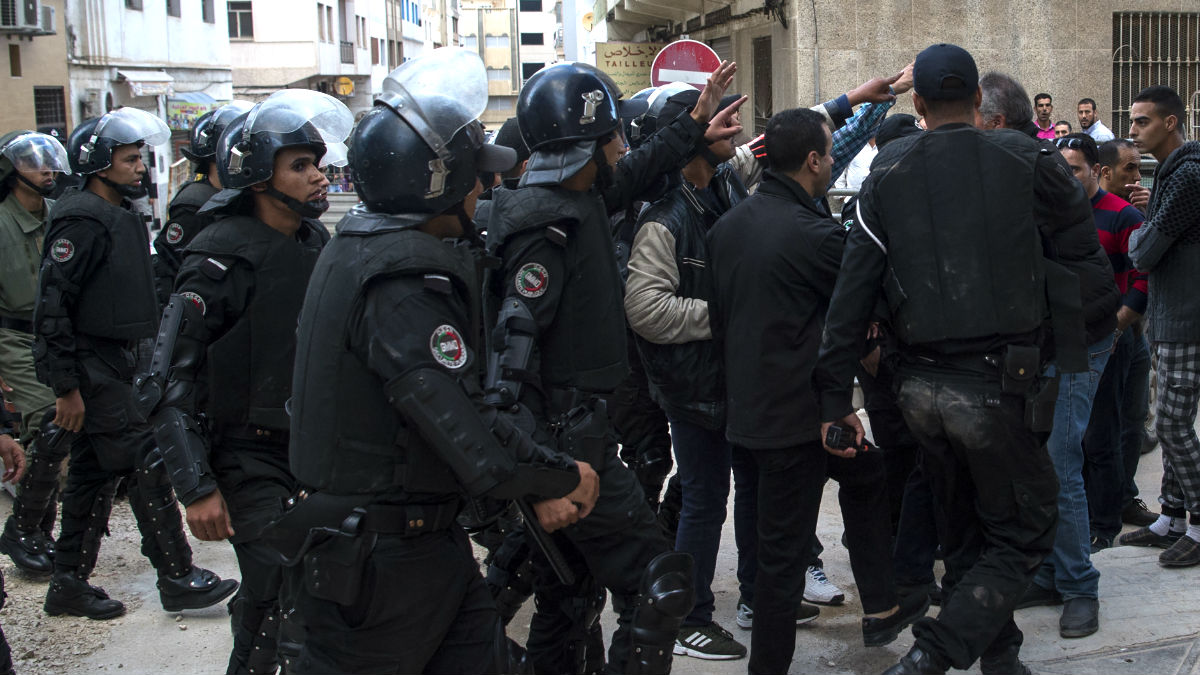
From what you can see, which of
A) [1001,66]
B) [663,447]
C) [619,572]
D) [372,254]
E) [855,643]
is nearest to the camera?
[372,254]

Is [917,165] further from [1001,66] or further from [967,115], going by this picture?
[1001,66]

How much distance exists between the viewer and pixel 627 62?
51.1 ft

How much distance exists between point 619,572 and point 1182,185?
295 cm

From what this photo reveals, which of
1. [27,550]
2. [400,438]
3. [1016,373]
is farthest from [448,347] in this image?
[27,550]

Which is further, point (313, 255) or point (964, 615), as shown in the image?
point (313, 255)

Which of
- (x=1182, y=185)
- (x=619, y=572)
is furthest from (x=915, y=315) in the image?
(x=1182, y=185)

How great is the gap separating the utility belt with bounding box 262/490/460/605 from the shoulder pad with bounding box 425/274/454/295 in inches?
21.4

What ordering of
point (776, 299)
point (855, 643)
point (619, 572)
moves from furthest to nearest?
point (855, 643) → point (776, 299) → point (619, 572)

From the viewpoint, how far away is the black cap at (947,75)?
3.73 metres

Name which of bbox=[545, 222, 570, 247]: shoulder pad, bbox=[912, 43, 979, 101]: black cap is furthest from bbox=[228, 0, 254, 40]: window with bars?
bbox=[912, 43, 979, 101]: black cap

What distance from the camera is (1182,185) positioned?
4.90 metres

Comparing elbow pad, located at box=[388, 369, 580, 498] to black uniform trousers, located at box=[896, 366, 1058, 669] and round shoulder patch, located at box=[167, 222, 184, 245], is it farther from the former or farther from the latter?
round shoulder patch, located at box=[167, 222, 184, 245]

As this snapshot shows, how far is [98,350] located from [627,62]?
11163mm

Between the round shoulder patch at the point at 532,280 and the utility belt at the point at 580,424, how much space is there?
337 millimetres
